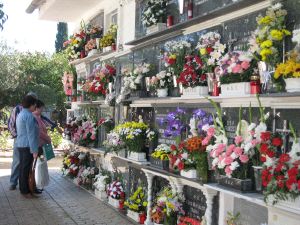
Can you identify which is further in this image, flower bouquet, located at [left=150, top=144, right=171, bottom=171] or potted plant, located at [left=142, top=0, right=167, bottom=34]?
potted plant, located at [left=142, top=0, right=167, bottom=34]

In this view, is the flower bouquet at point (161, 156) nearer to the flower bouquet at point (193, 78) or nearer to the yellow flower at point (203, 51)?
the flower bouquet at point (193, 78)

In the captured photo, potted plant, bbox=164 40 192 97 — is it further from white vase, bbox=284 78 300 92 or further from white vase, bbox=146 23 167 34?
white vase, bbox=284 78 300 92

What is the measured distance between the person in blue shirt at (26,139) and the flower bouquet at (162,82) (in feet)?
9.88

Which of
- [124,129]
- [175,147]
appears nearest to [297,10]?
[175,147]

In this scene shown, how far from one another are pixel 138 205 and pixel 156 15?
274 centimetres

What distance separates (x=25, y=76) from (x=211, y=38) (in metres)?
19.5

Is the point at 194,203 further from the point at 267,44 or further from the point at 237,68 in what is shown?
the point at 267,44

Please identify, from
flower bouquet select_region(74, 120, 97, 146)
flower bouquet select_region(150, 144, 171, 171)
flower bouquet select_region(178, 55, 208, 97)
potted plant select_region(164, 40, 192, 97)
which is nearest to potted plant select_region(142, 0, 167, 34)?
potted plant select_region(164, 40, 192, 97)

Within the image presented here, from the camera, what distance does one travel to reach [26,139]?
28.1 ft

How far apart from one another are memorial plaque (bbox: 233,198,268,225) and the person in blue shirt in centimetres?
450

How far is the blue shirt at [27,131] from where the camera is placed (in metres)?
8.32

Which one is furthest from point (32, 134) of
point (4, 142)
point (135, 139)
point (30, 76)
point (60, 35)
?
point (60, 35)

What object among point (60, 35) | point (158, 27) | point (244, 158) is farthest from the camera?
point (60, 35)

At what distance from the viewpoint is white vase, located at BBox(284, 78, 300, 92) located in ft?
12.0
